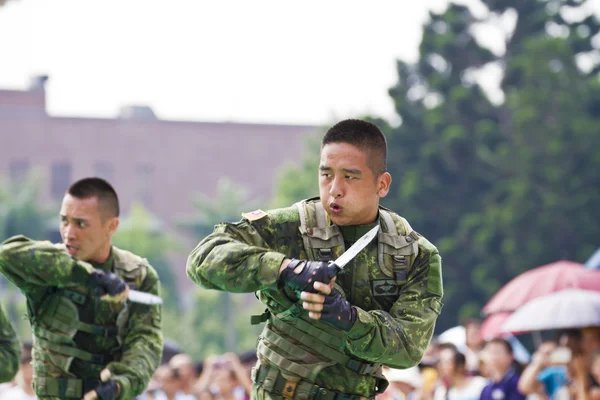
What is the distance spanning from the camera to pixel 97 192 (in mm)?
8758

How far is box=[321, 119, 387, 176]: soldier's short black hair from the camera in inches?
251

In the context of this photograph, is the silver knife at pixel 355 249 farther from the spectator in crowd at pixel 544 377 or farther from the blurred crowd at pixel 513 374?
the spectator in crowd at pixel 544 377

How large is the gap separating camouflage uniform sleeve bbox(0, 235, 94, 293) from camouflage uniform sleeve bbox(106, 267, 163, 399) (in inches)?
23.7

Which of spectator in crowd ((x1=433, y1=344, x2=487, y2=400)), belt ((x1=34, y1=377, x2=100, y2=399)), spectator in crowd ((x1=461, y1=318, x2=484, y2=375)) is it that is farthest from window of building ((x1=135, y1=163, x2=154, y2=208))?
belt ((x1=34, y1=377, x2=100, y2=399))

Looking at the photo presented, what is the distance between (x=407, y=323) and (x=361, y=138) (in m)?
0.96

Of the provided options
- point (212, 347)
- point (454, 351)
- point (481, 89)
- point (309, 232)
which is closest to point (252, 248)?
point (309, 232)

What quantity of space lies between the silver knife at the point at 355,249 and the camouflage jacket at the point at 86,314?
2.70 m

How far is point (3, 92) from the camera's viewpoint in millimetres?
87875

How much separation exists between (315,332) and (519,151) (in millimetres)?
42144

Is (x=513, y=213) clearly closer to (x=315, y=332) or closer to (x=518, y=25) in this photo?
(x=518, y=25)

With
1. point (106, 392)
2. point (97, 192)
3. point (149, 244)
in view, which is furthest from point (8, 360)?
point (149, 244)

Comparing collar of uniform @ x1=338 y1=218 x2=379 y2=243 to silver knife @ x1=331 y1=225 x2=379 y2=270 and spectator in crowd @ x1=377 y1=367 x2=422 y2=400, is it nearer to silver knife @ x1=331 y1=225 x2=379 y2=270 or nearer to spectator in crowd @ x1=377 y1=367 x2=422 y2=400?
silver knife @ x1=331 y1=225 x2=379 y2=270

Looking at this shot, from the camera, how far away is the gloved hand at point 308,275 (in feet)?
18.6

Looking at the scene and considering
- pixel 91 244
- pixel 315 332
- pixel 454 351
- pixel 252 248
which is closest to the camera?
pixel 252 248
